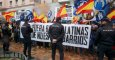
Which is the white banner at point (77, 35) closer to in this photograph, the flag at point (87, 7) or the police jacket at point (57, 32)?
the flag at point (87, 7)

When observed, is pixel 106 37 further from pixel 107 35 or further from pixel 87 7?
pixel 87 7

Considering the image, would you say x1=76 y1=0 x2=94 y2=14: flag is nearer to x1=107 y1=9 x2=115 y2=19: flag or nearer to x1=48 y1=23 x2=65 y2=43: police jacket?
x1=107 y1=9 x2=115 y2=19: flag

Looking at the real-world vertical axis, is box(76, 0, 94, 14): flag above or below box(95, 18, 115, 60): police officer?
above

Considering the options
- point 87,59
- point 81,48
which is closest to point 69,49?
point 81,48

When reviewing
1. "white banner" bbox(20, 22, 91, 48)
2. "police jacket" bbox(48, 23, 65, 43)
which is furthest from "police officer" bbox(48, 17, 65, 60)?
"white banner" bbox(20, 22, 91, 48)

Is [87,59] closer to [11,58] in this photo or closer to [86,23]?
[86,23]

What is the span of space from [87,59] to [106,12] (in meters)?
2.49

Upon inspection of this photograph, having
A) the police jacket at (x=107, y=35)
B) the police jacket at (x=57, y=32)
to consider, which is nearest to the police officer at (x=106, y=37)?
the police jacket at (x=107, y=35)

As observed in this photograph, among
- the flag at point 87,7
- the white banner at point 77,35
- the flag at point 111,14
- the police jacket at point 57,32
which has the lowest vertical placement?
the white banner at point 77,35

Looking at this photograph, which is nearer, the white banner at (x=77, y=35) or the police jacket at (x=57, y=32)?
the police jacket at (x=57, y=32)

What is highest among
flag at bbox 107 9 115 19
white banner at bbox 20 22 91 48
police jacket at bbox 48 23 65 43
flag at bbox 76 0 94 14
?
flag at bbox 76 0 94 14

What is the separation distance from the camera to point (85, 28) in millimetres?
14539

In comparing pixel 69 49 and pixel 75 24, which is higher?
pixel 75 24

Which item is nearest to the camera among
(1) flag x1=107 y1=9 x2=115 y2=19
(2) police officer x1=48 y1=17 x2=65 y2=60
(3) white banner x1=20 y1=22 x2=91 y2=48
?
(2) police officer x1=48 y1=17 x2=65 y2=60
